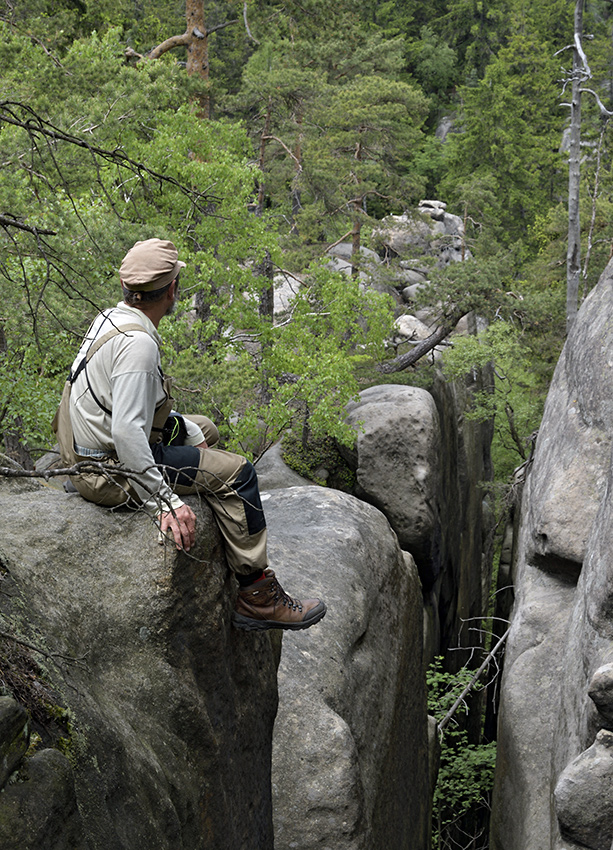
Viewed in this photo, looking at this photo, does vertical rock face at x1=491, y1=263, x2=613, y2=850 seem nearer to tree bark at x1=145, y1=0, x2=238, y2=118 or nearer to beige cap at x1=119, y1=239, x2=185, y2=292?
beige cap at x1=119, y1=239, x2=185, y2=292

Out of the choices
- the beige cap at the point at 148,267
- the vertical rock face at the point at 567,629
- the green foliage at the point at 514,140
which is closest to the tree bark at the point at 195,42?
the vertical rock face at the point at 567,629

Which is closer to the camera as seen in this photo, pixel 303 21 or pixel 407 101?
pixel 303 21

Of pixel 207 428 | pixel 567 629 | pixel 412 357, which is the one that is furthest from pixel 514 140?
pixel 207 428

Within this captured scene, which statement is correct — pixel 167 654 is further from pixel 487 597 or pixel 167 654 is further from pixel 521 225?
pixel 521 225

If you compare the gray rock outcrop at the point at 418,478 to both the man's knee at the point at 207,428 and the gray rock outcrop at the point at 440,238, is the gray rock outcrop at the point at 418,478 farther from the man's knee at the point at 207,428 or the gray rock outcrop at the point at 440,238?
the gray rock outcrop at the point at 440,238

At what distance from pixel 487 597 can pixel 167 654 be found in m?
20.4

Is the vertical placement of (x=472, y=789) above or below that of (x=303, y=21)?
below

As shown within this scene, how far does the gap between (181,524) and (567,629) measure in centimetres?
607

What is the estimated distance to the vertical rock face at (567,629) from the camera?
5582 mm

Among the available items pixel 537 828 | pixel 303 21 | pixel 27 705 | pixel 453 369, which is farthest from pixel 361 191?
pixel 27 705

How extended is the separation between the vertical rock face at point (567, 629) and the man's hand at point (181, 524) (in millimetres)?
3467

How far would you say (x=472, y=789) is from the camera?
1146 centimetres

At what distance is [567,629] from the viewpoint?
835 cm

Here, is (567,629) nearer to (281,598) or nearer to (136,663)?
(281,598)
